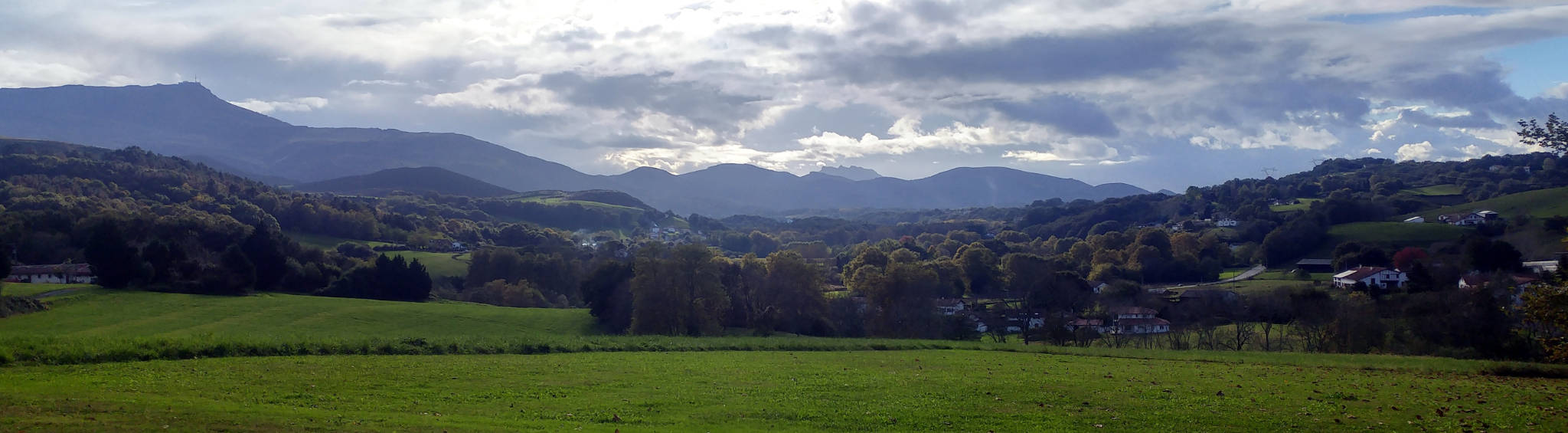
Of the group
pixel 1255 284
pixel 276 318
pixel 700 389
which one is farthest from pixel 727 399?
pixel 1255 284

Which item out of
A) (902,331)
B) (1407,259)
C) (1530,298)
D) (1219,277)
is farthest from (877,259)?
(1530,298)

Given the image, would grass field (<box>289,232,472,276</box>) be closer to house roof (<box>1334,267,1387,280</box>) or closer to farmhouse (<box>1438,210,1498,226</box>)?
house roof (<box>1334,267,1387,280</box>)

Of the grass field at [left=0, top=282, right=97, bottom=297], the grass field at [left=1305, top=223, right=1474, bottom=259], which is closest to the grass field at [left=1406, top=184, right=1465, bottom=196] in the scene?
the grass field at [left=1305, top=223, right=1474, bottom=259]

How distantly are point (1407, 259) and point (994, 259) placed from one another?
39.7 m

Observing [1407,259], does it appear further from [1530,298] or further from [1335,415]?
[1335,415]

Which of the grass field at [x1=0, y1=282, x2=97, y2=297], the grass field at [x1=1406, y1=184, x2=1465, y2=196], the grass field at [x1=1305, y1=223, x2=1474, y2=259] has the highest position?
the grass field at [x1=1406, y1=184, x2=1465, y2=196]

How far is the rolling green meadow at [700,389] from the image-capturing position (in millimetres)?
16328

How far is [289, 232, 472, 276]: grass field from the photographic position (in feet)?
308

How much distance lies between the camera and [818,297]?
6406 centimetres

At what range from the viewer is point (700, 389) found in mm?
22078

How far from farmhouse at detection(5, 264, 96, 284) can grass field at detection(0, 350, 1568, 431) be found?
149 ft

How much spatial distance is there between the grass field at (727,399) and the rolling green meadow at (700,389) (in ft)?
0.27

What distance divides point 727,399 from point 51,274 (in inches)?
2448

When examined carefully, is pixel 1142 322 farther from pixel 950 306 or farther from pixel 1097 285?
pixel 1097 285
